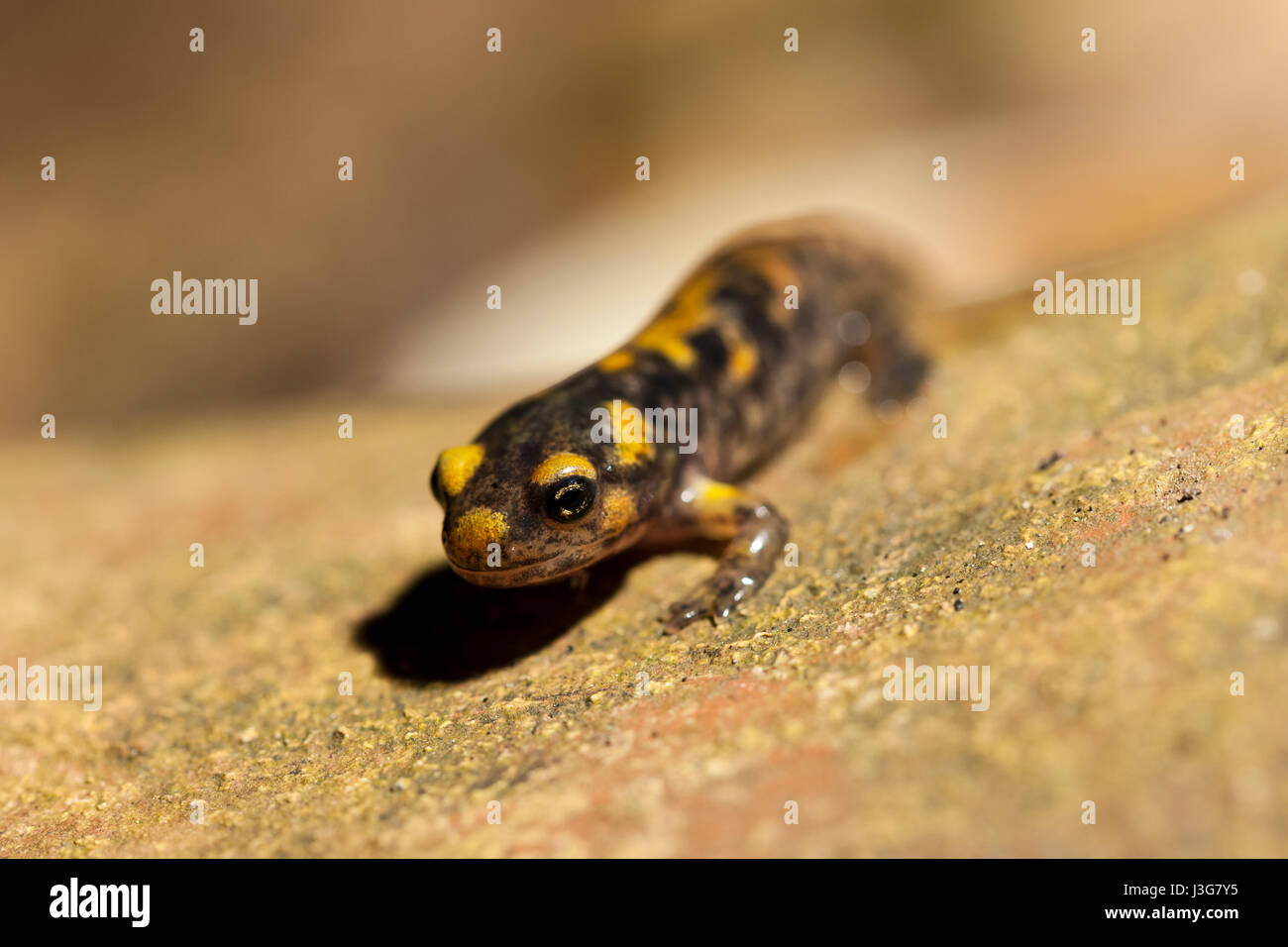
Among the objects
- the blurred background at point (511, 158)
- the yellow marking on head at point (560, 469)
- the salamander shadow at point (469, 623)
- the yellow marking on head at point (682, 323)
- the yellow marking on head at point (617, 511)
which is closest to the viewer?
the yellow marking on head at point (560, 469)

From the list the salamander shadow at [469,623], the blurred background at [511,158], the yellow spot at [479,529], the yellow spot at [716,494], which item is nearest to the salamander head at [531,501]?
the yellow spot at [479,529]


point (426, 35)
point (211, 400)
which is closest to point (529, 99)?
point (426, 35)

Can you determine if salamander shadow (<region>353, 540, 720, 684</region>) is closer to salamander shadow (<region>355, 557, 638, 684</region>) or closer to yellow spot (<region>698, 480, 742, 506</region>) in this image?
salamander shadow (<region>355, 557, 638, 684</region>)

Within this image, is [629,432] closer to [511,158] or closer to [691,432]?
[691,432]

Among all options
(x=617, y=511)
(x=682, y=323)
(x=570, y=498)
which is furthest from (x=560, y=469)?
(x=682, y=323)

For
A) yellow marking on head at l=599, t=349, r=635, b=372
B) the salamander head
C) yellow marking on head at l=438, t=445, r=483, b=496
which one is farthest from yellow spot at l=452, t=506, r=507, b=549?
yellow marking on head at l=599, t=349, r=635, b=372

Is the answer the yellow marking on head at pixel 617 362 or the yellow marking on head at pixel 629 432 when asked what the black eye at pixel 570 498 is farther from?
the yellow marking on head at pixel 617 362
